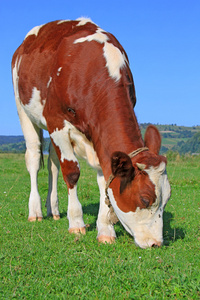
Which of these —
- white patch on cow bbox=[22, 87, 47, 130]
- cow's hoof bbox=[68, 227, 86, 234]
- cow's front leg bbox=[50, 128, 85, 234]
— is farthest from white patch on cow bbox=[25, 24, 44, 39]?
cow's hoof bbox=[68, 227, 86, 234]

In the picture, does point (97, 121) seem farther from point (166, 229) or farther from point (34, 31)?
point (34, 31)

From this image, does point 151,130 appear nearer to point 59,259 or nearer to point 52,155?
point 59,259

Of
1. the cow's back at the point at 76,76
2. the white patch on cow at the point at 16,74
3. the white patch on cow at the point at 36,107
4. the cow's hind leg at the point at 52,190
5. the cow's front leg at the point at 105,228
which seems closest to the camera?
the cow's back at the point at 76,76

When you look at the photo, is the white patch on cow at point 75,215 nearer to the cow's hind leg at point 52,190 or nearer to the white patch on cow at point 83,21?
the cow's hind leg at point 52,190

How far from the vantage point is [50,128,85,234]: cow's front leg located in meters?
5.94

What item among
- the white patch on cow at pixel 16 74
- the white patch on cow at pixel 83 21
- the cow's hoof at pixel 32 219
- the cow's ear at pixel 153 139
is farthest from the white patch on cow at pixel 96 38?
the cow's hoof at pixel 32 219

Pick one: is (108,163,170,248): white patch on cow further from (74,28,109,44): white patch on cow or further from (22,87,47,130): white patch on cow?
(22,87,47,130): white patch on cow

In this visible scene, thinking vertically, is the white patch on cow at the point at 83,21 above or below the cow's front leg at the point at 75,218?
above

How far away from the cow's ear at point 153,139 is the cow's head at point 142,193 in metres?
0.05

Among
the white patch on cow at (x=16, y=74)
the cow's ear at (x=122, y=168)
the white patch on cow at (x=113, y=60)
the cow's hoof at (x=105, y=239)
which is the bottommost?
the cow's hoof at (x=105, y=239)

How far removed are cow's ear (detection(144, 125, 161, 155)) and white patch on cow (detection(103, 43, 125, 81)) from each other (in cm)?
88

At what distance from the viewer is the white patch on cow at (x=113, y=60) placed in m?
5.36

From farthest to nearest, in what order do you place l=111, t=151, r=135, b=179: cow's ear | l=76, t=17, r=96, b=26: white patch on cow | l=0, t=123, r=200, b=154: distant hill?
l=0, t=123, r=200, b=154: distant hill → l=76, t=17, r=96, b=26: white patch on cow → l=111, t=151, r=135, b=179: cow's ear

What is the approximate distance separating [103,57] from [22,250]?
2.85 m
